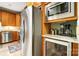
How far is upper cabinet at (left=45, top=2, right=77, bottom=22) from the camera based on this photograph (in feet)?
2.85

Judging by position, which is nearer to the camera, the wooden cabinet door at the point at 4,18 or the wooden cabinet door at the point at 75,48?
the wooden cabinet door at the point at 75,48

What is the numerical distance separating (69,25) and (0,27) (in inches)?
24.2

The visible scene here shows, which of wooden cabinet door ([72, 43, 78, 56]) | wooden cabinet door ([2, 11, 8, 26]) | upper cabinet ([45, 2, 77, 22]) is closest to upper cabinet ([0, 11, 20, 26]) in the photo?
wooden cabinet door ([2, 11, 8, 26])

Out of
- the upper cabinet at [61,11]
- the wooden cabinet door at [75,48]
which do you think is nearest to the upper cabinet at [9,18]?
the upper cabinet at [61,11]

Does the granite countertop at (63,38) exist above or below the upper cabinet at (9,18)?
below

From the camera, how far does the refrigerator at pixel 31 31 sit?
930 mm

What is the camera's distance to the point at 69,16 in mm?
897

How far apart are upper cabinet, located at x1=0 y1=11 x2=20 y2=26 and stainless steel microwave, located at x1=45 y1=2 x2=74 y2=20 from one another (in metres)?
0.30

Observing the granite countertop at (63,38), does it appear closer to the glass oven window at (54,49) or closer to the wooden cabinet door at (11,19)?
the glass oven window at (54,49)

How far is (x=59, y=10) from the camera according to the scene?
0.98m

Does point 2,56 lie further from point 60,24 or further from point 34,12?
point 60,24

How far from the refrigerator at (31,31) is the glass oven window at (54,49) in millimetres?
107

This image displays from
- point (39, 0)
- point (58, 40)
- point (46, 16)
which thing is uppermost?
point (39, 0)

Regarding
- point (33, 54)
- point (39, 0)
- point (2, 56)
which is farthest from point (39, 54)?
point (39, 0)
